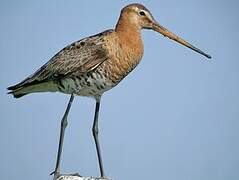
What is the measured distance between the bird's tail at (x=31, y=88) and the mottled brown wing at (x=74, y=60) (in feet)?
0.17

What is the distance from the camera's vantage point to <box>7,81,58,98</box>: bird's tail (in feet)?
41.8

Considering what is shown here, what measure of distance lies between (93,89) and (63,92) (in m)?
0.93

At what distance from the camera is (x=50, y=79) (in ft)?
41.0

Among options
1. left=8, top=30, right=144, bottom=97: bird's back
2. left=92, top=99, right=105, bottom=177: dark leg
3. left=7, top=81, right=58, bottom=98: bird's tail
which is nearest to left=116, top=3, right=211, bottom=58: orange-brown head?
left=8, top=30, right=144, bottom=97: bird's back

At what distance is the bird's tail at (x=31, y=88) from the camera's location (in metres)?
12.7

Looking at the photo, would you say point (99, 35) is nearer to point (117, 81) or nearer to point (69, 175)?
point (117, 81)

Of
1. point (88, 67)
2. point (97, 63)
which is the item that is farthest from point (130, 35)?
point (88, 67)

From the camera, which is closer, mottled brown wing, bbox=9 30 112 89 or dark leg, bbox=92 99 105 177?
mottled brown wing, bbox=9 30 112 89

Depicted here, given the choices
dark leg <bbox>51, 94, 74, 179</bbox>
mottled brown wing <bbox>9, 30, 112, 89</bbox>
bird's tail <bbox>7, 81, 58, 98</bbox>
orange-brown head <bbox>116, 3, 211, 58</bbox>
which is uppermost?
orange-brown head <bbox>116, 3, 211, 58</bbox>

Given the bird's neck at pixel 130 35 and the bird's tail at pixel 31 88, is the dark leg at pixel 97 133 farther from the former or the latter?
the bird's neck at pixel 130 35

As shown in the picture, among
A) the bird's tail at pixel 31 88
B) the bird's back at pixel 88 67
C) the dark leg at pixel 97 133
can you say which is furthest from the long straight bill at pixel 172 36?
the bird's tail at pixel 31 88

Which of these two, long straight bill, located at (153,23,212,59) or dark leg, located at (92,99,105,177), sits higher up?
long straight bill, located at (153,23,212,59)

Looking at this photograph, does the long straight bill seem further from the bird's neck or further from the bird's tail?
the bird's tail

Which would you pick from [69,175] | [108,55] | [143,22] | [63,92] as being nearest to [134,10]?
[143,22]
